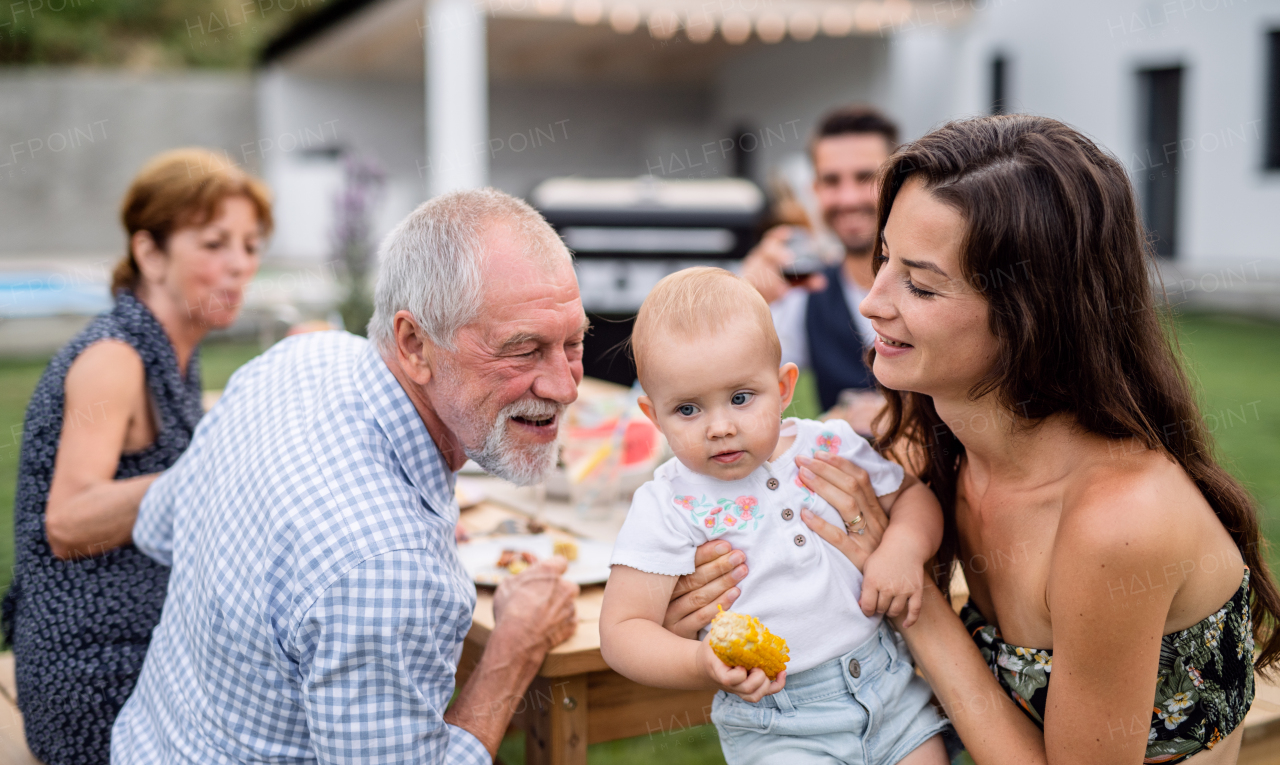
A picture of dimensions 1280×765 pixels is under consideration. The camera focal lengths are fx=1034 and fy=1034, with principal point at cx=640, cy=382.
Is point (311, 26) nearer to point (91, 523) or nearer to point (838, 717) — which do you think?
point (91, 523)

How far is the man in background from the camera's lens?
156 inches

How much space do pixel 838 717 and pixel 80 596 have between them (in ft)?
5.64

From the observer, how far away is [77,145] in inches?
701

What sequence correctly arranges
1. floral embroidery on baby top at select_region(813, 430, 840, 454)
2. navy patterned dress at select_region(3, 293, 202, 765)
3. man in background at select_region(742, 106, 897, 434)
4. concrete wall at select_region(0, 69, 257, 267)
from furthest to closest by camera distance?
concrete wall at select_region(0, 69, 257, 267) < man in background at select_region(742, 106, 897, 434) < navy patterned dress at select_region(3, 293, 202, 765) < floral embroidery on baby top at select_region(813, 430, 840, 454)

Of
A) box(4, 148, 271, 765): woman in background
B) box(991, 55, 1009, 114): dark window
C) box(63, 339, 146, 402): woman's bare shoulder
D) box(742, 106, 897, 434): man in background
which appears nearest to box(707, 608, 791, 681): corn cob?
box(4, 148, 271, 765): woman in background

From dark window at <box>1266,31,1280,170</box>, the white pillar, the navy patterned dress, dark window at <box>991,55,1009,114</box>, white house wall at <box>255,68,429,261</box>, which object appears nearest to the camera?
the navy patterned dress

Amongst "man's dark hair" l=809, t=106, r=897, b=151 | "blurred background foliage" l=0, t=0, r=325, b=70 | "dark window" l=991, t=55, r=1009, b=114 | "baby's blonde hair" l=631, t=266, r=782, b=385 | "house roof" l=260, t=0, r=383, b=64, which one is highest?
"blurred background foliage" l=0, t=0, r=325, b=70

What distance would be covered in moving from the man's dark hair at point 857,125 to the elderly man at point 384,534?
2.72 m

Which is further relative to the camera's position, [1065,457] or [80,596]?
[80,596]

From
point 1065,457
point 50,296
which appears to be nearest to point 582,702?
point 1065,457

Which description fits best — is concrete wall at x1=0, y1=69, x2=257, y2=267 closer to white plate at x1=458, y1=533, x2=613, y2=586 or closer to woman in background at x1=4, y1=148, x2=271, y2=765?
woman in background at x1=4, y1=148, x2=271, y2=765

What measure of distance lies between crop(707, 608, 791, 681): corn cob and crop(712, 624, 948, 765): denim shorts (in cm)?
26

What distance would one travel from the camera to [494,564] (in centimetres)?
236

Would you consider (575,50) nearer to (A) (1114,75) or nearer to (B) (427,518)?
(A) (1114,75)
